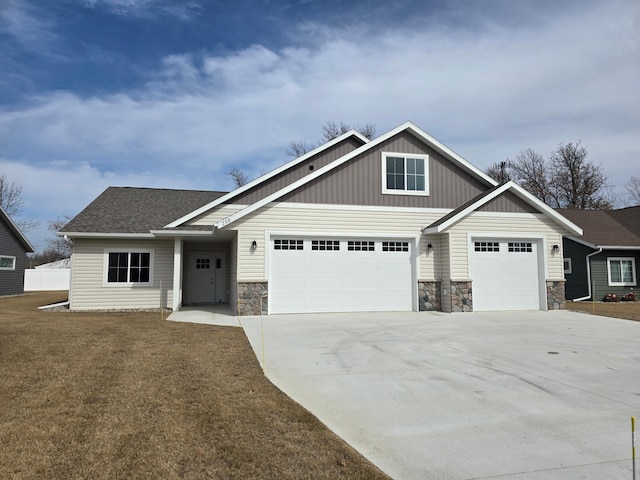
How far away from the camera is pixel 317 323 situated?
11992mm

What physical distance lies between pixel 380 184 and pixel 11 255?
2311cm

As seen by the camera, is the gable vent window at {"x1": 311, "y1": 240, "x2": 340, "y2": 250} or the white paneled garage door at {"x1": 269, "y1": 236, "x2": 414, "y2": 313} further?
the gable vent window at {"x1": 311, "y1": 240, "x2": 340, "y2": 250}

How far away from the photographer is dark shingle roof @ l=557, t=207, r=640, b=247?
868 inches

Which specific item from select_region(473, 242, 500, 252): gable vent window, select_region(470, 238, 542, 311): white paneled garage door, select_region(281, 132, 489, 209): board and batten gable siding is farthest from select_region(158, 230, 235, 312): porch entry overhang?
select_region(470, 238, 542, 311): white paneled garage door

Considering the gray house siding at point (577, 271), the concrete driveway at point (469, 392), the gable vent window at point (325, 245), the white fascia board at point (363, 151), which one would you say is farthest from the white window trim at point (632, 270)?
the gable vent window at point (325, 245)

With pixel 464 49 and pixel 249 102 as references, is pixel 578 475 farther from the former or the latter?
pixel 249 102

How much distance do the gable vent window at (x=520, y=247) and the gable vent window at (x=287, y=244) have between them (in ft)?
24.5

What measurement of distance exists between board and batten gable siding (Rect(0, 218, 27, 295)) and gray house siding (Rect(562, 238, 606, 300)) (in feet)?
101

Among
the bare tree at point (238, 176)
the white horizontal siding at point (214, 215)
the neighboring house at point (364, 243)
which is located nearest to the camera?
the neighboring house at point (364, 243)

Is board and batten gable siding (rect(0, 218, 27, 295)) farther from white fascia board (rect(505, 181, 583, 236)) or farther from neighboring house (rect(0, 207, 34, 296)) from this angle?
white fascia board (rect(505, 181, 583, 236))

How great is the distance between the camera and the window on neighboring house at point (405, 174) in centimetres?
1528

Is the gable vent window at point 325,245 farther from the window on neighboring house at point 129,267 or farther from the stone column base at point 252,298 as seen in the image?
the window on neighboring house at point 129,267

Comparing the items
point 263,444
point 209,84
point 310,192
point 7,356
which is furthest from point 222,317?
point 263,444

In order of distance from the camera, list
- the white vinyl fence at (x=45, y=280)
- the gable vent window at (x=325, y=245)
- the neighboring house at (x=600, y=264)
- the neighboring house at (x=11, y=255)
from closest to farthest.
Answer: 1. the gable vent window at (x=325, y=245)
2. the neighboring house at (x=600, y=264)
3. the neighboring house at (x=11, y=255)
4. the white vinyl fence at (x=45, y=280)
